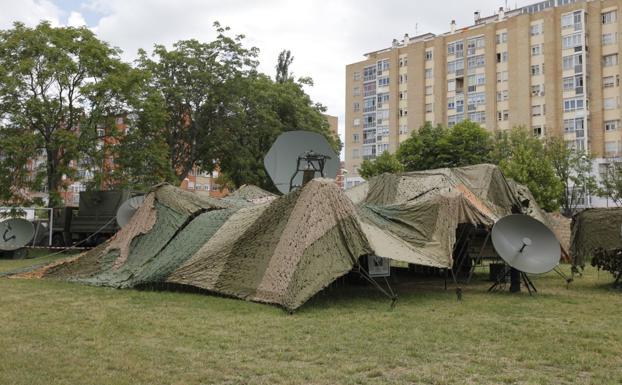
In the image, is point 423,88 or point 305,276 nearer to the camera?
point 305,276

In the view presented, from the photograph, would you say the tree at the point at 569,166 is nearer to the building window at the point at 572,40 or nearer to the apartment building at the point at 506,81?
the apartment building at the point at 506,81

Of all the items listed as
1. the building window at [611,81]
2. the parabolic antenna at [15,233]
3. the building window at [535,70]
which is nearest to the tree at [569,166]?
the building window at [611,81]

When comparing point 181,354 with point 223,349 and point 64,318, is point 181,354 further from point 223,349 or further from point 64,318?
point 64,318

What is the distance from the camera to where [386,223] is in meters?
13.3

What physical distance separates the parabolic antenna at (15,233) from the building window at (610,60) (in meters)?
53.5

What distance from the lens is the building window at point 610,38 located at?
56.0 meters

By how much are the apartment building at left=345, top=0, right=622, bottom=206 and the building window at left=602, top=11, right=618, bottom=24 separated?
0.10m

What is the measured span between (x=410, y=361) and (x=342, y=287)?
715 cm

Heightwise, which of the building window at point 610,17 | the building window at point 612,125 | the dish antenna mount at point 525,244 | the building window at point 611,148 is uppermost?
the building window at point 610,17

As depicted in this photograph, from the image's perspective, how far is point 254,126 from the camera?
3481 cm

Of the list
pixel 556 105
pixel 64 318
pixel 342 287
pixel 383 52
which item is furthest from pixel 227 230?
pixel 383 52

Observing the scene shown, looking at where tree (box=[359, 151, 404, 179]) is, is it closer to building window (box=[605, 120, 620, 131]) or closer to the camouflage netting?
building window (box=[605, 120, 620, 131])

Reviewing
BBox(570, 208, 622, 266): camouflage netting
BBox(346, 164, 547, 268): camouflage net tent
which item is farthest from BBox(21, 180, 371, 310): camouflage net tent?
BBox(570, 208, 622, 266): camouflage netting

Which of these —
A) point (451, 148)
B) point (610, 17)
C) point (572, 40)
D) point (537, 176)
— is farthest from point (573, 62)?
point (451, 148)
